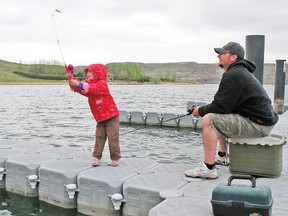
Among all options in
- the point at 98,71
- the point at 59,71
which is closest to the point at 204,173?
the point at 98,71

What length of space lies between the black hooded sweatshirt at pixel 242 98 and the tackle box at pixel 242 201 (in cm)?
149

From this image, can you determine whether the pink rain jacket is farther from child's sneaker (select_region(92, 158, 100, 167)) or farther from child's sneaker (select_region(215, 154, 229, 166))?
child's sneaker (select_region(215, 154, 229, 166))

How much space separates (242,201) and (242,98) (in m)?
1.75

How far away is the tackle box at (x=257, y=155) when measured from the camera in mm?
5012

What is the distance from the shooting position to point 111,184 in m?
5.29

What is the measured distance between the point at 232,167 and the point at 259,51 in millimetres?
4252

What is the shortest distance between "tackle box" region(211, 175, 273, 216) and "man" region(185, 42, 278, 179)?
1320mm

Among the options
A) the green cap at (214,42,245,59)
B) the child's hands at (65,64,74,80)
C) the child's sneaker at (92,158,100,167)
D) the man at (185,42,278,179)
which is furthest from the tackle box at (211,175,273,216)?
the child's hands at (65,64,74,80)

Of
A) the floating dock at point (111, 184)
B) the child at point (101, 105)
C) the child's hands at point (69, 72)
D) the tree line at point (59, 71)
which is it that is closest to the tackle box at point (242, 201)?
the floating dock at point (111, 184)

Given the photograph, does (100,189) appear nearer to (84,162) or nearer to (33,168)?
(84,162)

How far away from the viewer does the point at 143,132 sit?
16.0 meters

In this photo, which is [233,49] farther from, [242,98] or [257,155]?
[257,155]

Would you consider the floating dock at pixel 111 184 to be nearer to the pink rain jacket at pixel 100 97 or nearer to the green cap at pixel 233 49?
the pink rain jacket at pixel 100 97

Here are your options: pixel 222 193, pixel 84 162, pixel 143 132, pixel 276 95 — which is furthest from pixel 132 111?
pixel 222 193
